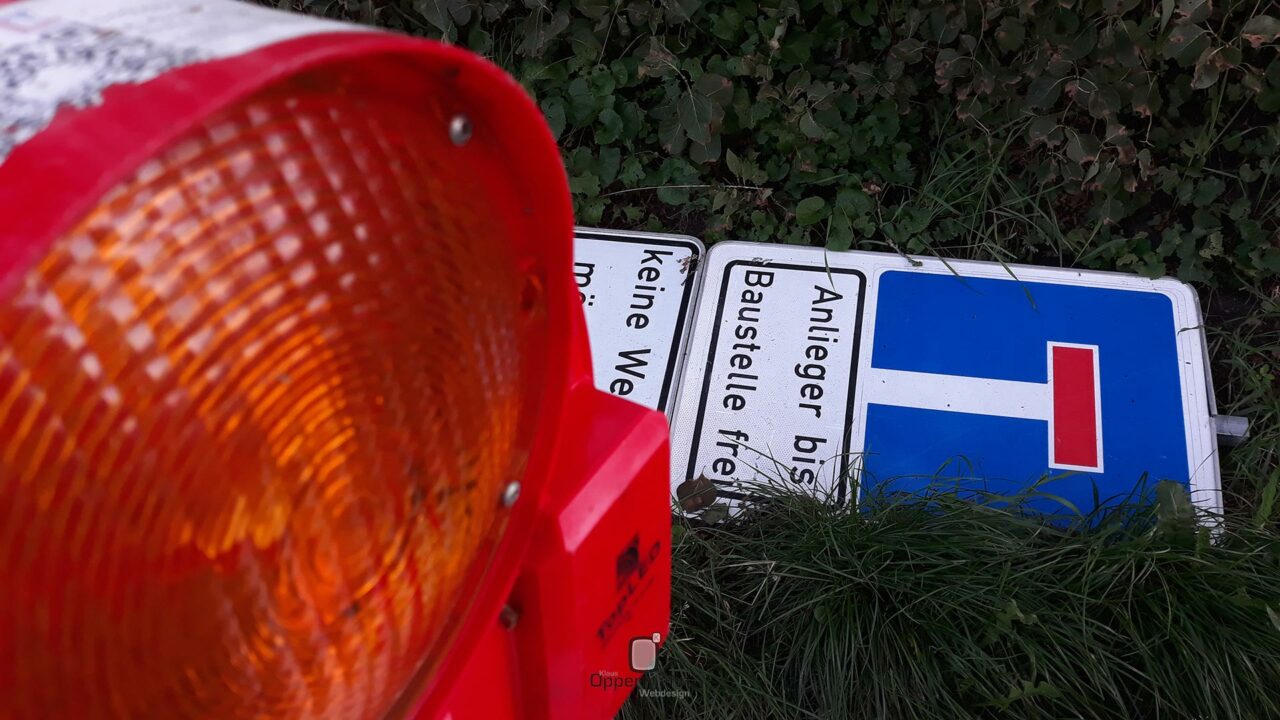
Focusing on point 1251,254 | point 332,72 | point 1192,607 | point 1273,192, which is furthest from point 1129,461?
point 332,72

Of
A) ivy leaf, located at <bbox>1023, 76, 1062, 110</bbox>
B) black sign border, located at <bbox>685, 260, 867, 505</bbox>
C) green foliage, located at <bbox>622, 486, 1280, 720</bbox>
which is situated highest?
ivy leaf, located at <bbox>1023, 76, 1062, 110</bbox>

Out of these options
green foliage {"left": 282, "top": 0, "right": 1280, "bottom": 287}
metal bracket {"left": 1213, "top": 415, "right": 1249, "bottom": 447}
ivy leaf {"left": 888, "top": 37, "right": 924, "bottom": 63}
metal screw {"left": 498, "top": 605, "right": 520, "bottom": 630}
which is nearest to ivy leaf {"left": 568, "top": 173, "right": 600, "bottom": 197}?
green foliage {"left": 282, "top": 0, "right": 1280, "bottom": 287}

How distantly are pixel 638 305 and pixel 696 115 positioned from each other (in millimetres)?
572

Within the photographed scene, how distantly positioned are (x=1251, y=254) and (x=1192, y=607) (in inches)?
42.3

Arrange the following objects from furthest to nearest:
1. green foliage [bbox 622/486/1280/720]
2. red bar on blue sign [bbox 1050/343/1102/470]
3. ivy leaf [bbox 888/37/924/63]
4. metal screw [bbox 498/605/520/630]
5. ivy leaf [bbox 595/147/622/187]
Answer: ivy leaf [bbox 595/147/622/187] < ivy leaf [bbox 888/37/924/63] < red bar on blue sign [bbox 1050/343/1102/470] < green foliage [bbox 622/486/1280/720] < metal screw [bbox 498/605/520/630]

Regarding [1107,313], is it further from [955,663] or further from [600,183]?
[600,183]

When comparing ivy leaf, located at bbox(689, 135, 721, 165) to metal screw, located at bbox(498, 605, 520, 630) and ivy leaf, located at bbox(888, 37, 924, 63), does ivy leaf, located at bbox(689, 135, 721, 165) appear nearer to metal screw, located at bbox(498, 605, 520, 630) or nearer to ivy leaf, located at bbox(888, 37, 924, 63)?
ivy leaf, located at bbox(888, 37, 924, 63)

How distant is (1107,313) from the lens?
216cm

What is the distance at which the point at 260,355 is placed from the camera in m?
0.52

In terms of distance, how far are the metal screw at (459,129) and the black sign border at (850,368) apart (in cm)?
144

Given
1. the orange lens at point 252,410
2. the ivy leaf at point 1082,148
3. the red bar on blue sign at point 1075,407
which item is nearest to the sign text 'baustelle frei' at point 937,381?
the red bar on blue sign at point 1075,407

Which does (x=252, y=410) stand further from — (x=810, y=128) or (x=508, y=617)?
(x=810, y=128)

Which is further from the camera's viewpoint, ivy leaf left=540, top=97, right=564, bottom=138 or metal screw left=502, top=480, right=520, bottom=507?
ivy leaf left=540, top=97, right=564, bottom=138

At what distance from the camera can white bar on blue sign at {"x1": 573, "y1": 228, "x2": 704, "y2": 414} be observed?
2.19 m
